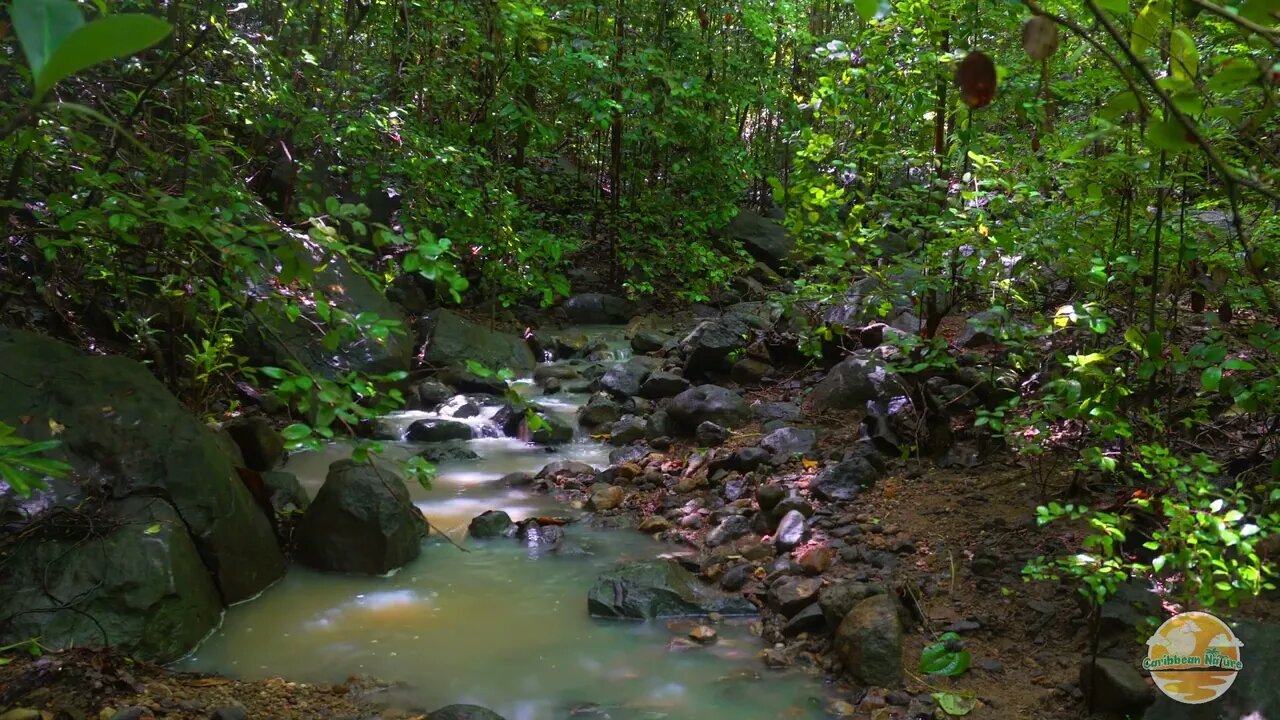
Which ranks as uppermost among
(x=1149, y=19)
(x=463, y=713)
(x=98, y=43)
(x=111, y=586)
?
(x=1149, y=19)

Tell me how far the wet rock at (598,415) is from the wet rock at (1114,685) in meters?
4.69

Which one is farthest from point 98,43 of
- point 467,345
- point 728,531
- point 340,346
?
point 467,345

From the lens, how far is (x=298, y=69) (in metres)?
5.19

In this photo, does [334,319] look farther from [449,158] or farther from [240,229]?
[449,158]

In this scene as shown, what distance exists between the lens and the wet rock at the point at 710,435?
6238mm

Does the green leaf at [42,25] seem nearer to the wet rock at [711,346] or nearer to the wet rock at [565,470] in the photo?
the wet rock at [565,470]

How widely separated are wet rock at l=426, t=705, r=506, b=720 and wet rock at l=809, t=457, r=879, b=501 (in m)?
2.37

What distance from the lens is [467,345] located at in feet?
28.6

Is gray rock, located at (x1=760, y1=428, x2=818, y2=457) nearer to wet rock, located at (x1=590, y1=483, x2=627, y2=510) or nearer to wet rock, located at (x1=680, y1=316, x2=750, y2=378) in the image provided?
wet rock, located at (x1=590, y1=483, x2=627, y2=510)

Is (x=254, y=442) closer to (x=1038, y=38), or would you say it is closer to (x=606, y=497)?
(x=606, y=497)

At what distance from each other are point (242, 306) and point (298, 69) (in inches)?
122

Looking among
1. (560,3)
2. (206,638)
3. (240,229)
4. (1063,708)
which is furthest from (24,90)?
(560,3)

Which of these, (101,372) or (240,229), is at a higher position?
(240,229)

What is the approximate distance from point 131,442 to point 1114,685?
4021 millimetres
